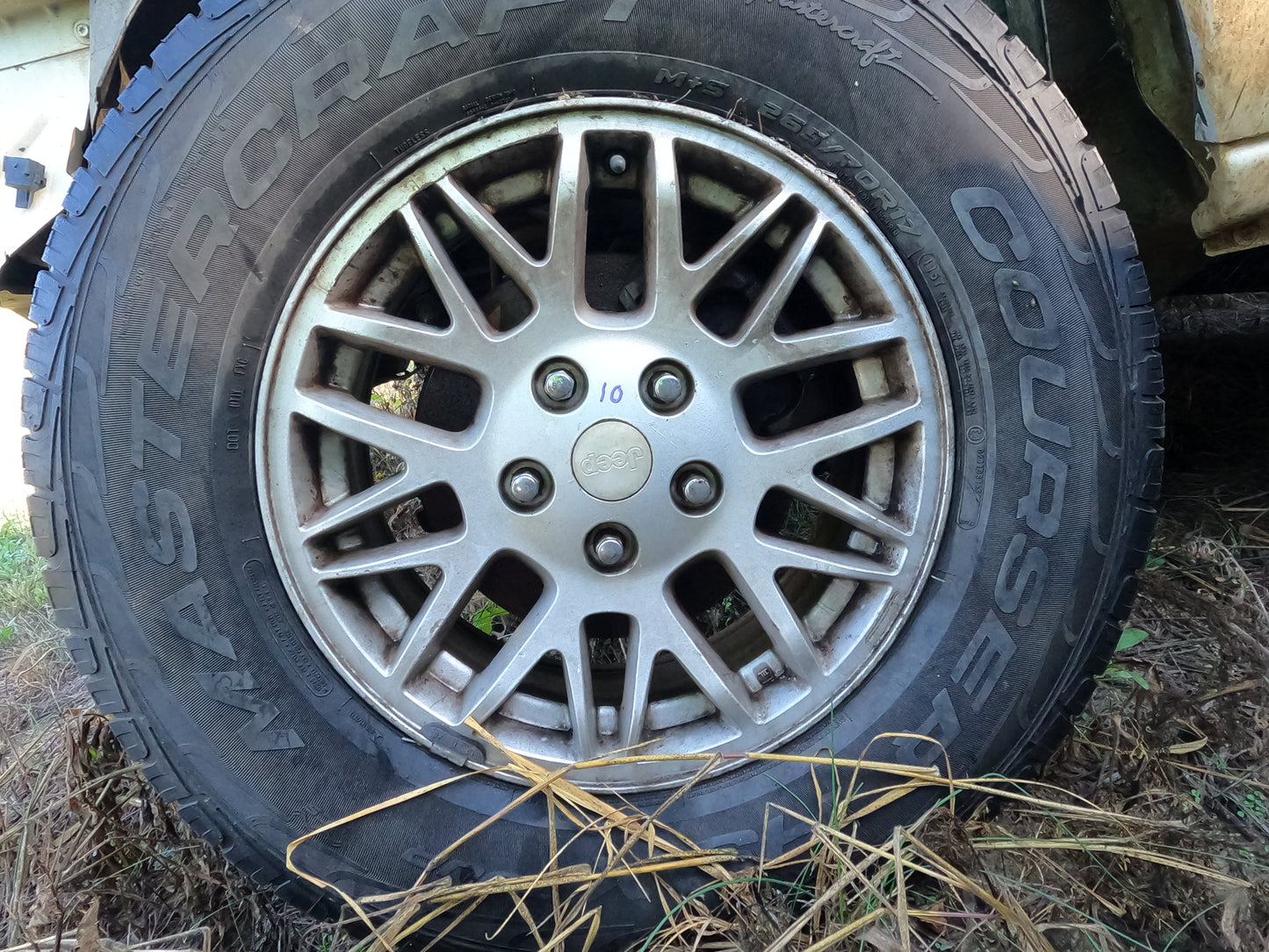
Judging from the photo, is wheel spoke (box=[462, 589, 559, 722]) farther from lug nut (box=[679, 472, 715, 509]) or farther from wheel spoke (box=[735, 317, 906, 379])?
wheel spoke (box=[735, 317, 906, 379])

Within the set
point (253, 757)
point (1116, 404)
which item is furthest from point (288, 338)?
point (1116, 404)

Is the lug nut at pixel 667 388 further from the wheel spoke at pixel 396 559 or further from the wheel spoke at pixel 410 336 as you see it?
the wheel spoke at pixel 396 559

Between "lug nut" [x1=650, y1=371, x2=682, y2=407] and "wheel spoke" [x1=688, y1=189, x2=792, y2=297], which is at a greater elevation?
"wheel spoke" [x1=688, y1=189, x2=792, y2=297]

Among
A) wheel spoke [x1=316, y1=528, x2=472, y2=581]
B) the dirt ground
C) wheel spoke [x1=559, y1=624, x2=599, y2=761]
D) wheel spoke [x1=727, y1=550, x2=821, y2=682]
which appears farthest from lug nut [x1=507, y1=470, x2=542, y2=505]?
the dirt ground

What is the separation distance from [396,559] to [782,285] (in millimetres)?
802

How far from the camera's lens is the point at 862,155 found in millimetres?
1229

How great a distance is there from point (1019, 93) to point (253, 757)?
1664 millimetres

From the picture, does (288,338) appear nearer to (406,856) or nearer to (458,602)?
(458,602)

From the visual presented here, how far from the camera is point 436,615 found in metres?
1.25

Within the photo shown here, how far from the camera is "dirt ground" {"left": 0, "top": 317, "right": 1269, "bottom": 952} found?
114 cm

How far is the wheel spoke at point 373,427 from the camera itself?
1229 millimetres

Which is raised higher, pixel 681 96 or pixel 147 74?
pixel 147 74

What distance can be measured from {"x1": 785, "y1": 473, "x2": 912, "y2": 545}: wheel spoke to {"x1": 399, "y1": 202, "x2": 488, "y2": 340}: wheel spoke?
597 millimetres

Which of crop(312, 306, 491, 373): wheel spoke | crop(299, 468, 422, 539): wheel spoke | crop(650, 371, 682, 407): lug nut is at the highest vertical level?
crop(312, 306, 491, 373): wheel spoke
